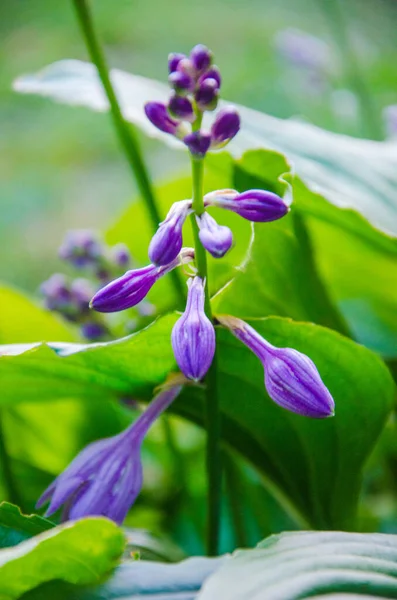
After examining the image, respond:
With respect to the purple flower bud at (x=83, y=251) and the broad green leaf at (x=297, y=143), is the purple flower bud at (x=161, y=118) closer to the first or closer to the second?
the broad green leaf at (x=297, y=143)

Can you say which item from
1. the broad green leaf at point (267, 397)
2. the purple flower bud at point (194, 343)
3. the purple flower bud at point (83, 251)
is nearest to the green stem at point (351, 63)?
the purple flower bud at point (83, 251)

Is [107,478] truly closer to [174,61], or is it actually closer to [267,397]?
[267,397]

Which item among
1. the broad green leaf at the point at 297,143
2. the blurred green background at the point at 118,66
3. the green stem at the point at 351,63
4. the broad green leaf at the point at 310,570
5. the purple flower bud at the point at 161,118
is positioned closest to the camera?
the broad green leaf at the point at 310,570

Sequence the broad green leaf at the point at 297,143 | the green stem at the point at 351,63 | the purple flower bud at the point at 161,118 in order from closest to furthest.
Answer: the purple flower bud at the point at 161,118
the broad green leaf at the point at 297,143
the green stem at the point at 351,63

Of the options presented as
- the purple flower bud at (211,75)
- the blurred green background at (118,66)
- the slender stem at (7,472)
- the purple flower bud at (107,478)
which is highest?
the purple flower bud at (211,75)

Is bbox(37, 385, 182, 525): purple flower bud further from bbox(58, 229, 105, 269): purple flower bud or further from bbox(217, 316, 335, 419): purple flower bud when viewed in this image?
bbox(58, 229, 105, 269): purple flower bud

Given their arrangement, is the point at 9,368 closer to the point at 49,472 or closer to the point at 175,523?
the point at 49,472
